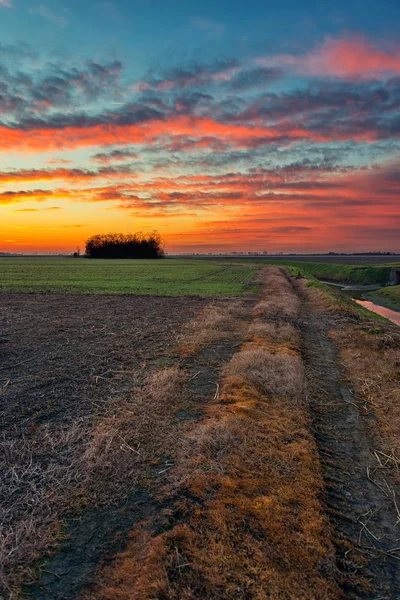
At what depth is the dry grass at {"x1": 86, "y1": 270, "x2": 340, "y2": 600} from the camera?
3238mm

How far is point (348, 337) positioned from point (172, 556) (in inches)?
442

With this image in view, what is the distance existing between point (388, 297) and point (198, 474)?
3529cm

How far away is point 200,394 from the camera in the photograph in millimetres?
7684

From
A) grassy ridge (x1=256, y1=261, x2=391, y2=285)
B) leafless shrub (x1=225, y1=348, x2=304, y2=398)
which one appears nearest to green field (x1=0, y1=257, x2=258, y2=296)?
leafless shrub (x1=225, y1=348, x2=304, y2=398)

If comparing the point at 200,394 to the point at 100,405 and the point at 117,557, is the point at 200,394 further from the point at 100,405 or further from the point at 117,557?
the point at 117,557

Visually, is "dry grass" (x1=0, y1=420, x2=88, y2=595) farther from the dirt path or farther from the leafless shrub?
the leafless shrub

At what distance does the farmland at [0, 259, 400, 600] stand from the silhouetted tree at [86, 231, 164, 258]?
5406 inches

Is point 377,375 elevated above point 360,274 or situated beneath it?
situated beneath

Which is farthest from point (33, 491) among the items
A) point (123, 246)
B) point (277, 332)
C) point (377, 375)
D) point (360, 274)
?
point (123, 246)

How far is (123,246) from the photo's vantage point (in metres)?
145

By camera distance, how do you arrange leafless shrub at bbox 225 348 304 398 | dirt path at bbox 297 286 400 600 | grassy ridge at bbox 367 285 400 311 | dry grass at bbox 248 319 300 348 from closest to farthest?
dirt path at bbox 297 286 400 600 < leafless shrub at bbox 225 348 304 398 < dry grass at bbox 248 319 300 348 < grassy ridge at bbox 367 285 400 311

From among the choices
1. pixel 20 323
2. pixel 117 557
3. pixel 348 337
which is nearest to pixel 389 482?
pixel 117 557

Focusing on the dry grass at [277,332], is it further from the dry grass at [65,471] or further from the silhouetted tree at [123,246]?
the silhouetted tree at [123,246]

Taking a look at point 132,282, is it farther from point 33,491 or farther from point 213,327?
point 33,491
